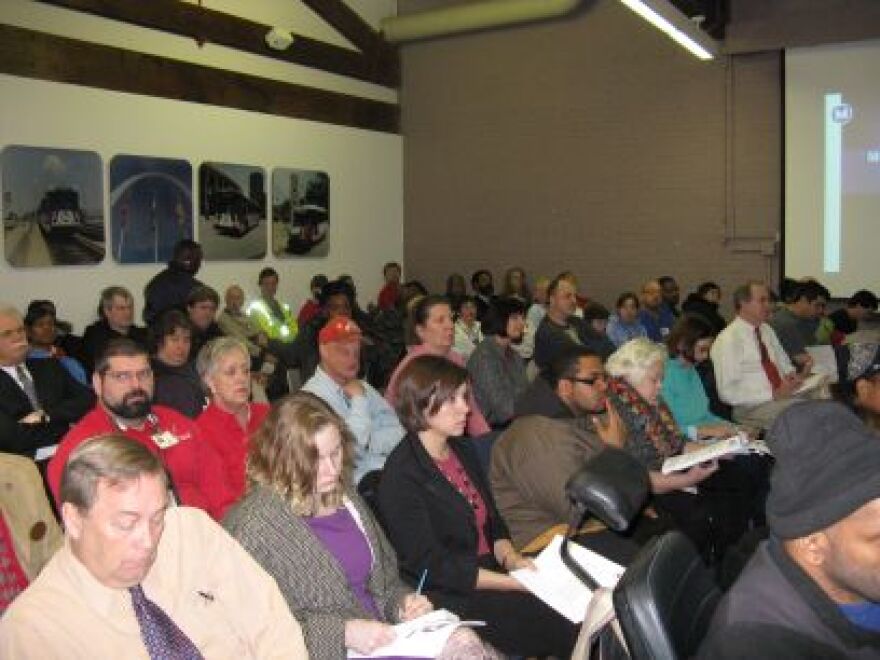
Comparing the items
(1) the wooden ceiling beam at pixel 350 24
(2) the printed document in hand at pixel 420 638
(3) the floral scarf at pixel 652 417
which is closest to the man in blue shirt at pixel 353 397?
(3) the floral scarf at pixel 652 417

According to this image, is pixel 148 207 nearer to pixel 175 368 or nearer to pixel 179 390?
pixel 175 368

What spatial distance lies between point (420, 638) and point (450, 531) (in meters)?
0.61

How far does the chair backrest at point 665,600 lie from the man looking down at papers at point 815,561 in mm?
136

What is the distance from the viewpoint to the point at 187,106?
378 inches

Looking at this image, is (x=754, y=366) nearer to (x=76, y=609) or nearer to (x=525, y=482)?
(x=525, y=482)

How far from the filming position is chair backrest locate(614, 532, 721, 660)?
1686 millimetres

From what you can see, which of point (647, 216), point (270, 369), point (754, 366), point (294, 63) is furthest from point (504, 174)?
point (754, 366)

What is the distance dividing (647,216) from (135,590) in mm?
9907

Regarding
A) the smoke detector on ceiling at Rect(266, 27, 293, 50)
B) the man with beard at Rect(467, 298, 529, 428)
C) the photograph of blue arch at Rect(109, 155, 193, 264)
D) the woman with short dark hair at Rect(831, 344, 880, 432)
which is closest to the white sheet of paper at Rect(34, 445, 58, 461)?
the man with beard at Rect(467, 298, 529, 428)

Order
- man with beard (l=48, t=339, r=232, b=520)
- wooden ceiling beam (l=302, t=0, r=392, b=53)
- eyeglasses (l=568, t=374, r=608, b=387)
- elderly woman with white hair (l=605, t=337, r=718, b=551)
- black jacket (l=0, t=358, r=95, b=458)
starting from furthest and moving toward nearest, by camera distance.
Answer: wooden ceiling beam (l=302, t=0, r=392, b=53) → black jacket (l=0, t=358, r=95, b=458) → elderly woman with white hair (l=605, t=337, r=718, b=551) → eyeglasses (l=568, t=374, r=608, b=387) → man with beard (l=48, t=339, r=232, b=520)

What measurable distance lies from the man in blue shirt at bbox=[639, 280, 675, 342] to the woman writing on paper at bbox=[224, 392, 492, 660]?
7090mm

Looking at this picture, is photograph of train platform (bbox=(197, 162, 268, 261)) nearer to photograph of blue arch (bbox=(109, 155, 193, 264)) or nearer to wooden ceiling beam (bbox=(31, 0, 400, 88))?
photograph of blue arch (bbox=(109, 155, 193, 264))

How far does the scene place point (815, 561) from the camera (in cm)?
158

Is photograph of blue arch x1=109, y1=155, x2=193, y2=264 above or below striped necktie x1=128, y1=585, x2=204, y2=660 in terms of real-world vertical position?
above
